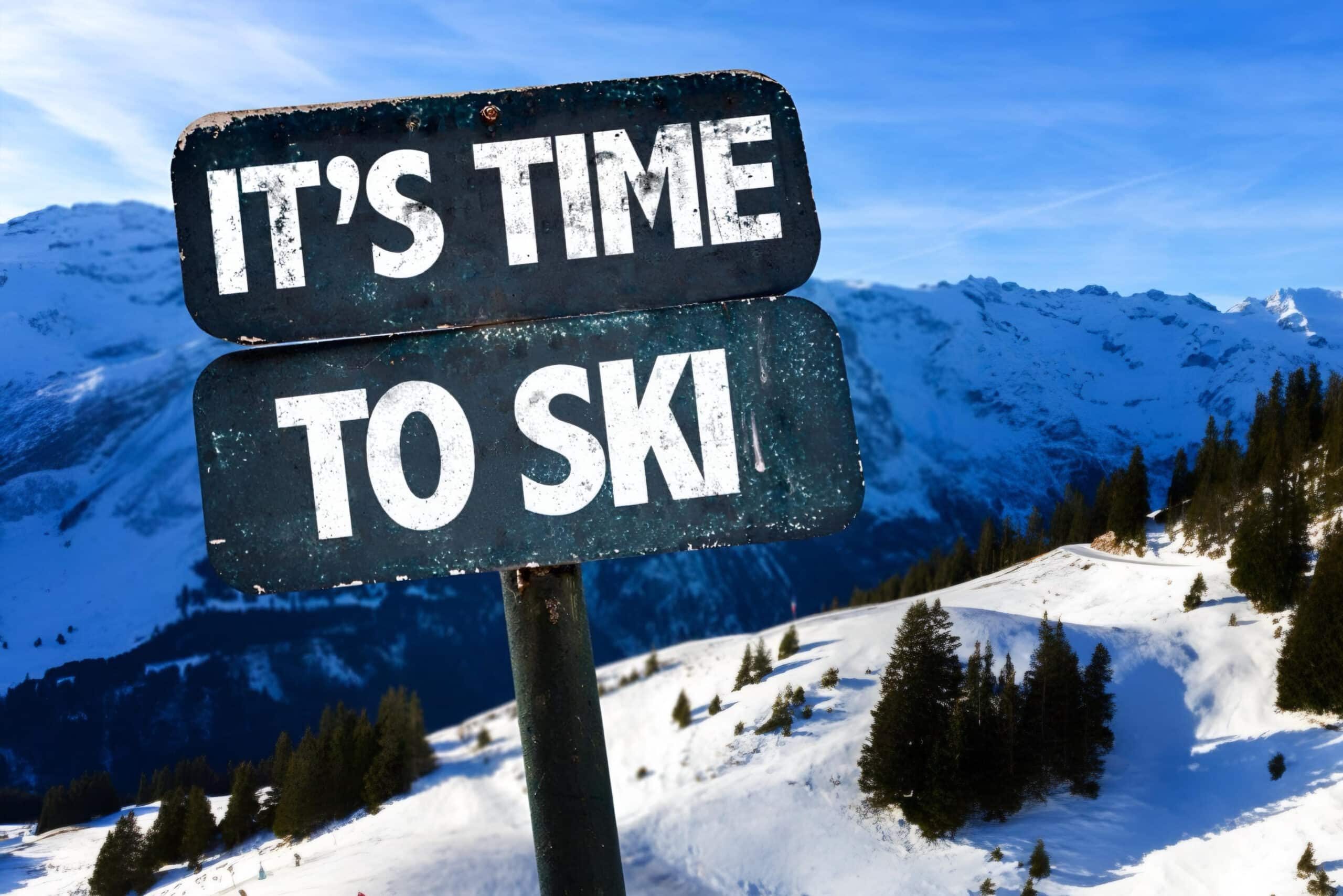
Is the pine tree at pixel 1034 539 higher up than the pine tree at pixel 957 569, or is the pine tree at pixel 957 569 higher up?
the pine tree at pixel 1034 539

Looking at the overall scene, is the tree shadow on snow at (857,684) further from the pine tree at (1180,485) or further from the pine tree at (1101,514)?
the pine tree at (1180,485)

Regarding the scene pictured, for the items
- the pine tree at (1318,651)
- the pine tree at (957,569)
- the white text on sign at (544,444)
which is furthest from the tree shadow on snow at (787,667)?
the white text on sign at (544,444)

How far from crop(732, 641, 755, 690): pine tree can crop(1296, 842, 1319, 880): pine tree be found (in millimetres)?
22287

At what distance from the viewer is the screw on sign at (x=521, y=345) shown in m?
2.54

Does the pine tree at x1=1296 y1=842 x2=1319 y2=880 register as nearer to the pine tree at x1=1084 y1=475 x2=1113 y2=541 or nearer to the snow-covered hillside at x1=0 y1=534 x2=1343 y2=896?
the snow-covered hillside at x1=0 y1=534 x2=1343 y2=896

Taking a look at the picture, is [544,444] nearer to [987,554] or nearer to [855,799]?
[855,799]

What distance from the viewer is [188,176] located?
2604mm

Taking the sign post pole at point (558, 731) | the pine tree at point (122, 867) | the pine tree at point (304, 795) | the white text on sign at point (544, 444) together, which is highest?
the white text on sign at point (544, 444)

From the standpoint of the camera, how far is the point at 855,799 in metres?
36.7

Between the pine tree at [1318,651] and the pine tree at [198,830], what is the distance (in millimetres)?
58707

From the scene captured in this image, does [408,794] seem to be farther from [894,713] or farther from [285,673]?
[285,673]

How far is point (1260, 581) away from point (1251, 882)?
898 inches

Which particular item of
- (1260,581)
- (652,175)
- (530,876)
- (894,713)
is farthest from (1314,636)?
(652,175)

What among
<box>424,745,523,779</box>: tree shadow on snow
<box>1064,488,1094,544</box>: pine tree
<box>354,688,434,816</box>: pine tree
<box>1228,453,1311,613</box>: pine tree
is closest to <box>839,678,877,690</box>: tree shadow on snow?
<box>424,745,523,779</box>: tree shadow on snow
